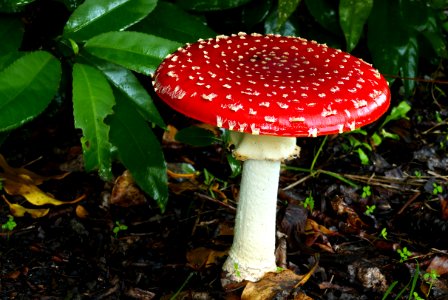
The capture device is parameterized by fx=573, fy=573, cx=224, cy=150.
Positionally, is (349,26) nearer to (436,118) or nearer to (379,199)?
(379,199)

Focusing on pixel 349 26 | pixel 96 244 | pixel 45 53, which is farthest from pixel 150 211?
pixel 349 26

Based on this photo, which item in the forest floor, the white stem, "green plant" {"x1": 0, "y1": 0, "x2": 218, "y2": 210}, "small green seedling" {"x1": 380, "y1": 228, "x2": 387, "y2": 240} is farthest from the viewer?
"small green seedling" {"x1": 380, "y1": 228, "x2": 387, "y2": 240}

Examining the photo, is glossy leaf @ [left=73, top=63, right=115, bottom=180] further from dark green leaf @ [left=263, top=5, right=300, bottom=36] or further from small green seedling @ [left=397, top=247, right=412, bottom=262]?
small green seedling @ [left=397, top=247, right=412, bottom=262]

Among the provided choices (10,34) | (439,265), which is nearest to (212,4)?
A: (10,34)

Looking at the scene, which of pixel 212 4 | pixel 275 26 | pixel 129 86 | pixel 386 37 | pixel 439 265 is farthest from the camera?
pixel 275 26

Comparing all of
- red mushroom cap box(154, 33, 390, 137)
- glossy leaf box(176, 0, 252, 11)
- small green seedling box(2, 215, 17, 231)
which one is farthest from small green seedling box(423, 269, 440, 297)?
small green seedling box(2, 215, 17, 231)

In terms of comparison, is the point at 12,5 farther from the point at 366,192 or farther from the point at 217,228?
the point at 366,192
